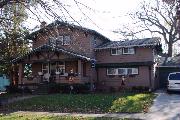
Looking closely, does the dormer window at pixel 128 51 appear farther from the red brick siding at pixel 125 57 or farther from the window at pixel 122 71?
the window at pixel 122 71

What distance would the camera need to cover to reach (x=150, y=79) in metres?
35.5

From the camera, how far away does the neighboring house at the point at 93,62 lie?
35094 mm

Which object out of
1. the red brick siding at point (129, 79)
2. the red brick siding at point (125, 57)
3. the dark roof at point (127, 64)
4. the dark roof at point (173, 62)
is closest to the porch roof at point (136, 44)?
the red brick siding at point (125, 57)

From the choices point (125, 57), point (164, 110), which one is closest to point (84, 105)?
point (164, 110)

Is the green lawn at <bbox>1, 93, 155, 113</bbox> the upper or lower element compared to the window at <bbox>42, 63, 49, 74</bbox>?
lower

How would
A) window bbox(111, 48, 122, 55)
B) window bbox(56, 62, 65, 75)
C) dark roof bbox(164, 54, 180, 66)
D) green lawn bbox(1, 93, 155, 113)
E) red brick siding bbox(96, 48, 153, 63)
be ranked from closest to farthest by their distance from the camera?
green lawn bbox(1, 93, 155, 113) < red brick siding bbox(96, 48, 153, 63) < window bbox(111, 48, 122, 55) < window bbox(56, 62, 65, 75) < dark roof bbox(164, 54, 180, 66)

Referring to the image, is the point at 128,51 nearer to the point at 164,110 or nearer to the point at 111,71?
the point at 111,71

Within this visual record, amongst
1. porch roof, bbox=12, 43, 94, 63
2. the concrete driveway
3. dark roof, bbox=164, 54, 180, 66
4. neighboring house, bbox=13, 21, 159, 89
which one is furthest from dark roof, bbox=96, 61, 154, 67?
the concrete driveway

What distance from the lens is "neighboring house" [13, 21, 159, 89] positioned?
3509 cm

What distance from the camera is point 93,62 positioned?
37.1 meters

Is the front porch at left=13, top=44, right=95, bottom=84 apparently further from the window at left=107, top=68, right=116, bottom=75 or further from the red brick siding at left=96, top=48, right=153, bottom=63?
the red brick siding at left=96, top=48, right=153, bottom=63

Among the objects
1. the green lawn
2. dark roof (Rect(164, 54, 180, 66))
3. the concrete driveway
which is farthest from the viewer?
dark roof (Rect(164, 54, 180, 66))

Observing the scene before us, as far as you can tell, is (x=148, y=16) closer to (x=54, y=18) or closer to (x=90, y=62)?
(x=90, y=62)

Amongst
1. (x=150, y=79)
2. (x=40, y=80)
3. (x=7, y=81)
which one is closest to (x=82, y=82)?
(x=40, y=80)
